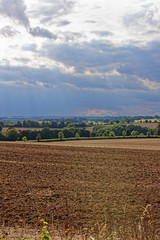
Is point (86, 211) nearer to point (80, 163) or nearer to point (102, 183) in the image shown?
point (102, 183)

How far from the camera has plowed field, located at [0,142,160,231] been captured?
1032cm

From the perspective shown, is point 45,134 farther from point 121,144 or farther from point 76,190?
point 76,190

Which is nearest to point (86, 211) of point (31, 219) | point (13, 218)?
point (31, 219)

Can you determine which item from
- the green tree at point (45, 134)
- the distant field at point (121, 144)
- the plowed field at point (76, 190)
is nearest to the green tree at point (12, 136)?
the green tree at point (45, 134)

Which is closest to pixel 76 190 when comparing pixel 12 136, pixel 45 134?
pixel 12 136

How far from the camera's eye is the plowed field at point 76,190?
1032cm

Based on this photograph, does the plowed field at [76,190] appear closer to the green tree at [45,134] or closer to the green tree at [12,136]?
the green tree at [12,136]

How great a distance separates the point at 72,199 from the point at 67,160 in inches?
411

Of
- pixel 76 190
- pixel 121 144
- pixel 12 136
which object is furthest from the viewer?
pixel 12 136

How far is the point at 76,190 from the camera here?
1358 centimetres

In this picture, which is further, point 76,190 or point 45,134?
point 45,134

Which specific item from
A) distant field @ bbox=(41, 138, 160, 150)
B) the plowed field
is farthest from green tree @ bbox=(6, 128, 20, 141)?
the plowed field

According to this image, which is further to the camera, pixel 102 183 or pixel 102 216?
pixel 102 183

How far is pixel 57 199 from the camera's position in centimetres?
1222
